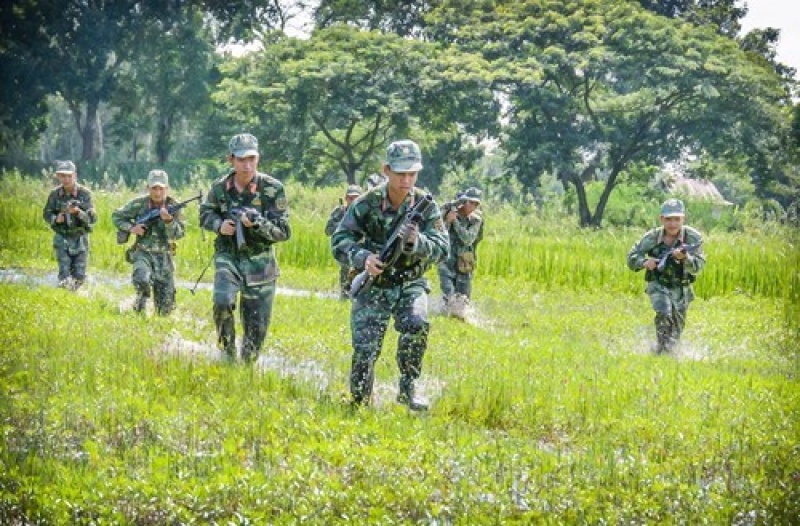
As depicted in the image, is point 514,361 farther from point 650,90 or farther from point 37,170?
point 37,170

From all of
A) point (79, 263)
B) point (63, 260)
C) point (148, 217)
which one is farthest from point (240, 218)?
point (63, 260)

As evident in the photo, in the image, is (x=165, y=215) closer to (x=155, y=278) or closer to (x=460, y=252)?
(x=155, y=278)

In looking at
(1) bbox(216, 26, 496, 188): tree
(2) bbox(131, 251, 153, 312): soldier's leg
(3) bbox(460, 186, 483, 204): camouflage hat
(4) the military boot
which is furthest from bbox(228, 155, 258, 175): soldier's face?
(1) bbox(216, 26, 496, 188): tree

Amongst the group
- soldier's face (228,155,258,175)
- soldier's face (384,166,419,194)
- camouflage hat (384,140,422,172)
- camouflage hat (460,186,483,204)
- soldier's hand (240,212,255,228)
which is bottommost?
soldier's hand (240,212,255,228)

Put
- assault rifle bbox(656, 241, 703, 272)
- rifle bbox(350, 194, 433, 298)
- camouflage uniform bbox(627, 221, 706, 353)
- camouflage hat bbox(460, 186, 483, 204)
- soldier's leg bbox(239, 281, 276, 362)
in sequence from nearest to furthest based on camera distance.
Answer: rifle bbox(350, 194, 433, 298)
soldier's leg bbox(239, 281, 276, 362)
assault rifle bbox(656, 241, 703, 272)
camouflage uniform bbox(627, 221, 706, 353)
camouflage hat bbox(460, 186, 483, 204)

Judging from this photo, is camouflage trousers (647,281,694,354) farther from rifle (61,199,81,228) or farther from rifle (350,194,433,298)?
rifle (61,199,81,228)

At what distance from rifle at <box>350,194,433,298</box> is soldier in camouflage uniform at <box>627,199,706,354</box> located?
202 inches

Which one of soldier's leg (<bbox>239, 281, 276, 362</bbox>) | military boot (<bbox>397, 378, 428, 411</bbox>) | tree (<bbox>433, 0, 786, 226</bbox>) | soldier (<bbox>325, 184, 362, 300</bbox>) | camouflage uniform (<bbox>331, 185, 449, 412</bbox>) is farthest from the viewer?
tree (<bbox>433, 0, 786, 226</bbox>)

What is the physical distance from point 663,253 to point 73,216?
826cm

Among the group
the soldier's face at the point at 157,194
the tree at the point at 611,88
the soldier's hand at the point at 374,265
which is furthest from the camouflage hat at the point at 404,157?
A: the tree at the point at 611,88

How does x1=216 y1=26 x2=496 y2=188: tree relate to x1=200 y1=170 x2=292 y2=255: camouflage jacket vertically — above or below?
above

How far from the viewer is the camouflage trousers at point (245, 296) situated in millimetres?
9766

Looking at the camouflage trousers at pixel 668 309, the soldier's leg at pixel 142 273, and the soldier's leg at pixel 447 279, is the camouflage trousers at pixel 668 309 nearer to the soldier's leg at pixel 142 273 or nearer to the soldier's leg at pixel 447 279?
the soldier's leg at pixel 447 279

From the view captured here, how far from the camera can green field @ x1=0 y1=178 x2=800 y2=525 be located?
20.1 ft
